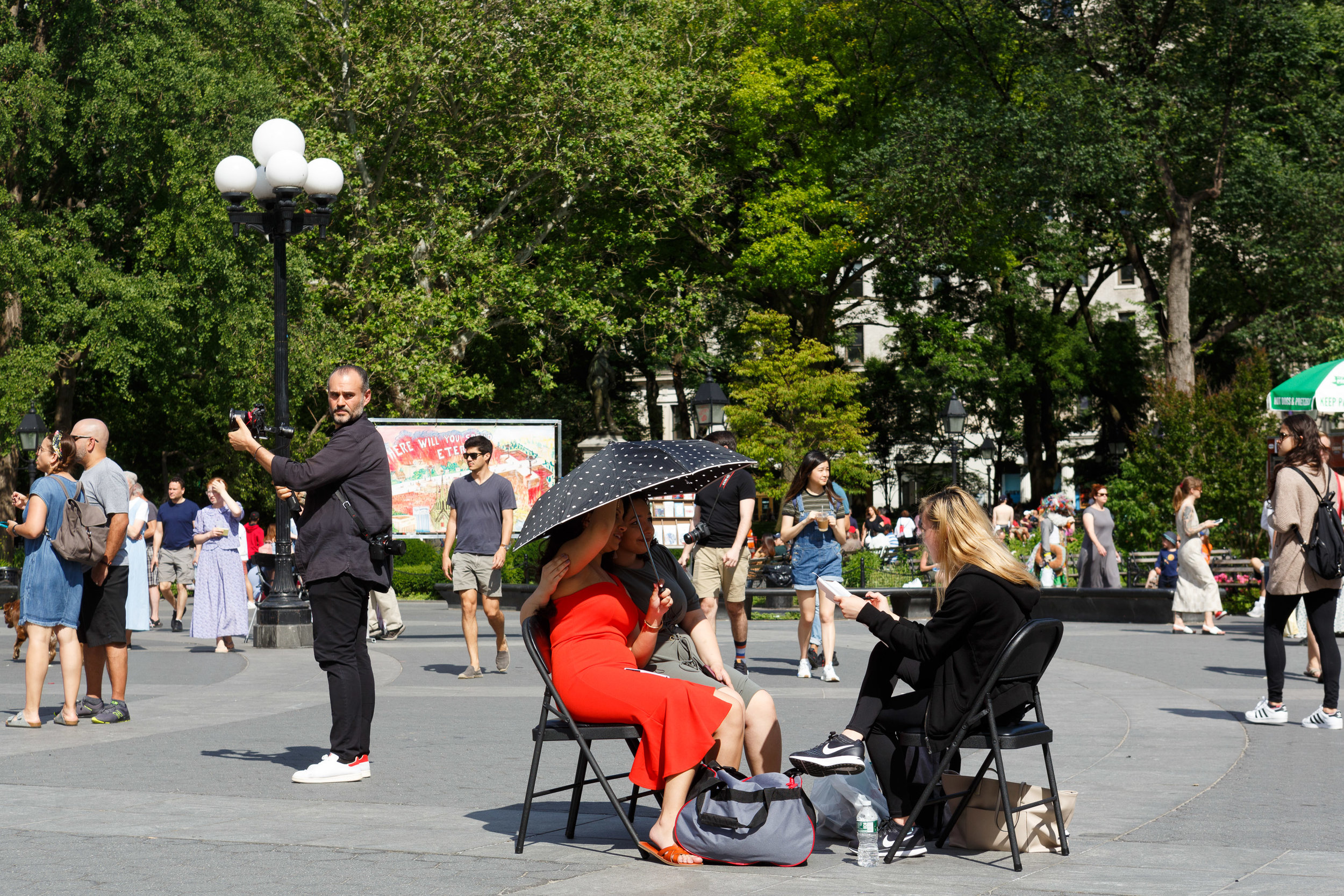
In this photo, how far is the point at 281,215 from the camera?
47.0 feet

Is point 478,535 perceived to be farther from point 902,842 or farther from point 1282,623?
point 902,842

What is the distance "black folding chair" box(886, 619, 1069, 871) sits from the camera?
5176 millimetres

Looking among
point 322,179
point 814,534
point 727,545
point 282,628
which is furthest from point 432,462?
point 814,534

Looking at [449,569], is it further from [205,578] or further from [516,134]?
[516,134]

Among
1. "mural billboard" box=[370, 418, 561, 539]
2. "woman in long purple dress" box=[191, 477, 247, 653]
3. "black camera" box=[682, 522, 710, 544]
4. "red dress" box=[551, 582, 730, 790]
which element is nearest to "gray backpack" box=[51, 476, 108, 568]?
"black camera" box=[682, 522, 710, 544]

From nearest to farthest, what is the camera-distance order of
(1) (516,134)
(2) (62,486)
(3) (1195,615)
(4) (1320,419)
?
(2) (62,486)
(3) (1195,615)
(4) (1320,419)
(1) (516,134)

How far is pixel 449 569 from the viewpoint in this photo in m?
12.2

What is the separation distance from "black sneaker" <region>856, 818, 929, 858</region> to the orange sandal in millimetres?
697

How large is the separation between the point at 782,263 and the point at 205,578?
23751 millimetres

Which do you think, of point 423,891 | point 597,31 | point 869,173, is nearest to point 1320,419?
point 869,173

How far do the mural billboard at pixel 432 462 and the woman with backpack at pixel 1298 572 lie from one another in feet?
35.2

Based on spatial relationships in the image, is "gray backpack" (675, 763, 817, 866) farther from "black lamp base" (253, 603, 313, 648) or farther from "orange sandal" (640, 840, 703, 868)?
"black lamp base" (253, 603, 313, 648)

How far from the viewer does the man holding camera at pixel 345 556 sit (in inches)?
273

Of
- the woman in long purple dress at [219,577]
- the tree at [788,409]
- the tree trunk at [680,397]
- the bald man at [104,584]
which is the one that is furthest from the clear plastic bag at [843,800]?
the tree trunk at [680,397]
